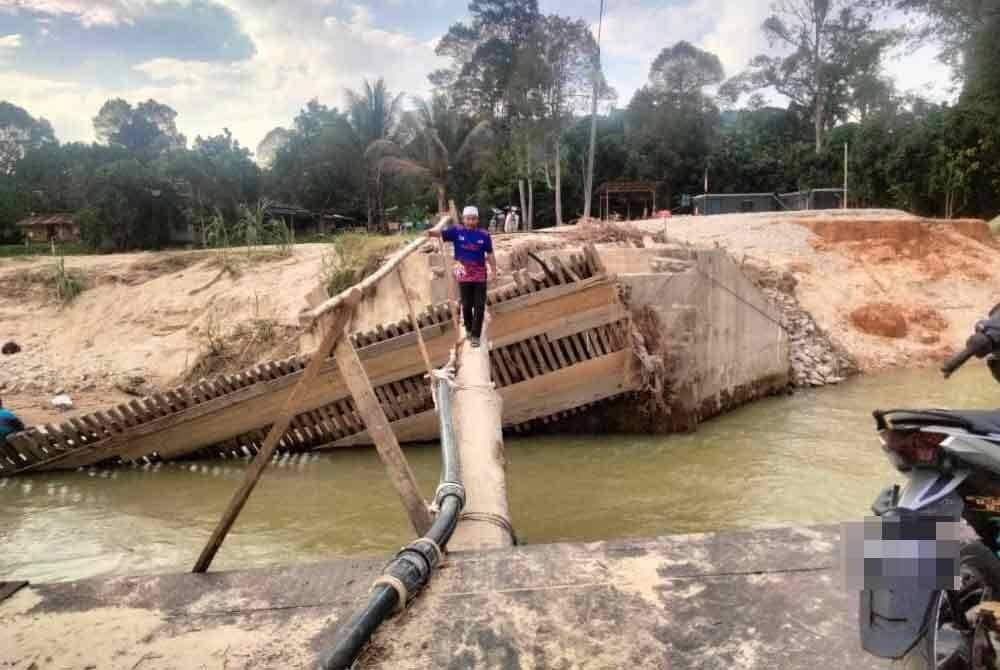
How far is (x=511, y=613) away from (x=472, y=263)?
549 centimetres

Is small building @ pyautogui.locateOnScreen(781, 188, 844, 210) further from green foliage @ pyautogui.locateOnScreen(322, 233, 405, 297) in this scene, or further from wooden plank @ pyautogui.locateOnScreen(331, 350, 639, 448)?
wooden plank @ pyautogui.locateOnScreen(331, 350, 639, 448)

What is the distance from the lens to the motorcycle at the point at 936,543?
1.74 m

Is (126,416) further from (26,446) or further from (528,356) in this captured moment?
(528,356)

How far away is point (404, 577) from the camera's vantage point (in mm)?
2344

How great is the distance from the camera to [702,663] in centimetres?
213

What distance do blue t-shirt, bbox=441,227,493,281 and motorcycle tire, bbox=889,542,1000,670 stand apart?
592cm

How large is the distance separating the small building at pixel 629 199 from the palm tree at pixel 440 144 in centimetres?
599

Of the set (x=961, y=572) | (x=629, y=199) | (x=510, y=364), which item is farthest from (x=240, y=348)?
(x=629, y=199)

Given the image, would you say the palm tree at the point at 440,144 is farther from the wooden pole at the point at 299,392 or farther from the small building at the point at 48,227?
the wooden pole at the point at 299,392

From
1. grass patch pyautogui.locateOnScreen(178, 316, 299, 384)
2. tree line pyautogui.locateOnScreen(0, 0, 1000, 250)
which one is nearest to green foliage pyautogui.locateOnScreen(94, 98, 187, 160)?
tree line pyautogui.locateOnScreen(0, 0, 1000, 250)

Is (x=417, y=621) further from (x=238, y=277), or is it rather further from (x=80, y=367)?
(x=238, y=277)

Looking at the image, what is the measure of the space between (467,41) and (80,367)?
29014 millimetres

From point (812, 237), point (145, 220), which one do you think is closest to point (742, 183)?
point (812, 237)

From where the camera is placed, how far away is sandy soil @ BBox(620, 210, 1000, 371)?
15.0 meters
